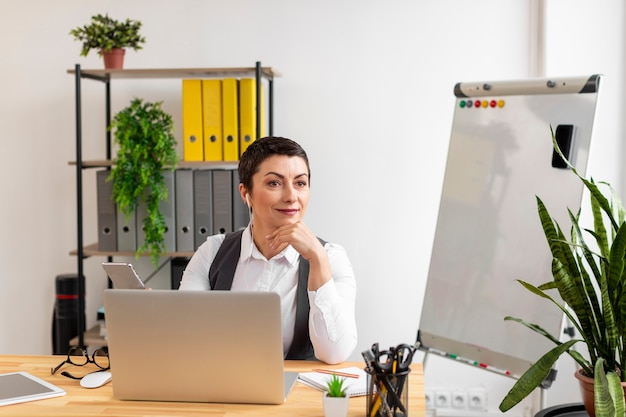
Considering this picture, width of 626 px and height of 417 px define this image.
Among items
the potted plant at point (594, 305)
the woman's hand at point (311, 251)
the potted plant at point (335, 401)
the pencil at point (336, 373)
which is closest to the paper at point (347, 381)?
the pencil at point (336, 373)

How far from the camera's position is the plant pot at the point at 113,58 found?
321 centimetres

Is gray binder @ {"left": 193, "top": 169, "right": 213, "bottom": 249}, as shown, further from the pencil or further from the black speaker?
the pencil

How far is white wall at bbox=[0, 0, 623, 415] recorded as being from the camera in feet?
11.1

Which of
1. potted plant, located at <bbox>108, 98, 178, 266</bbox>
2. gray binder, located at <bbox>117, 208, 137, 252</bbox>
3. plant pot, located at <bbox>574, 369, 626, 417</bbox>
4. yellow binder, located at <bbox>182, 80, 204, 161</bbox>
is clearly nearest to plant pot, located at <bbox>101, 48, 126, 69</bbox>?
potted plant, located at <bbox>108, 98, 178, 266</bbox>

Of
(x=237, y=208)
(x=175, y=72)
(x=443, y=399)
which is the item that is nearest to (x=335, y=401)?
(x=237, y=208)

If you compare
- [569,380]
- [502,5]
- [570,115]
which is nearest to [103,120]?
[502,5]

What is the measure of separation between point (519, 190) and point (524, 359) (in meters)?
0.60

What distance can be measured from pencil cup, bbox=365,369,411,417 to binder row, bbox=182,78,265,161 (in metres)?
1.85

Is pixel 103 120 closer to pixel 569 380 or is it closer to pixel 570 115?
pixel 570 115

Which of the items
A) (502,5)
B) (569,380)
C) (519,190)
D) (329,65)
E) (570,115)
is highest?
(502,5)

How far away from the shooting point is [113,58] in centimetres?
321

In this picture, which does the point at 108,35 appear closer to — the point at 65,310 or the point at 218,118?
the point at 218,118

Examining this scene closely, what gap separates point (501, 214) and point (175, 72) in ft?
4.91

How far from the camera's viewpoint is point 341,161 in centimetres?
345
